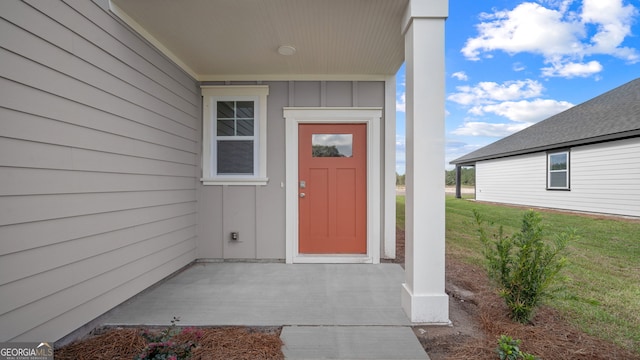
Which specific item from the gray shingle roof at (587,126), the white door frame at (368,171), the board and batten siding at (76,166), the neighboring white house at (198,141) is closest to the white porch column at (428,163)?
the neighboring white house at (198,141)

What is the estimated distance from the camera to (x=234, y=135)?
11.4 feet

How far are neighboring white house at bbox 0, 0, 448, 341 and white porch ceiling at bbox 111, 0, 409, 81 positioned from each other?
2cm

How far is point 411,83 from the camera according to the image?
6.37 feet

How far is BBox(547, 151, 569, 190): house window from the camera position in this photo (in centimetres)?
770

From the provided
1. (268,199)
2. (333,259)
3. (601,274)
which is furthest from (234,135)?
(601,274)

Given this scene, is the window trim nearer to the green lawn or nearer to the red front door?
the green lawn

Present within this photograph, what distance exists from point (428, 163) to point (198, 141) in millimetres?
2963

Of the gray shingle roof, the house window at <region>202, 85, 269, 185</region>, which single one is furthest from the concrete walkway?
the gray shingle roof

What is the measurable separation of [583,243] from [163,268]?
6.41 metres

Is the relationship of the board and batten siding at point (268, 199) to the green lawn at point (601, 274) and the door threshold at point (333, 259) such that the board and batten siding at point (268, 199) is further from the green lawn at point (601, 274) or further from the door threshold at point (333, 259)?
the green lawn at point (601, 274)

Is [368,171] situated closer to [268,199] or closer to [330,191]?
[330,191]

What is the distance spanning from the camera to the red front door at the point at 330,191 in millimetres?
3457

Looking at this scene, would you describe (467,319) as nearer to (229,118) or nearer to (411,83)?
(411,83)

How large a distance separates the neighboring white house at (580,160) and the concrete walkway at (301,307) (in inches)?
291
